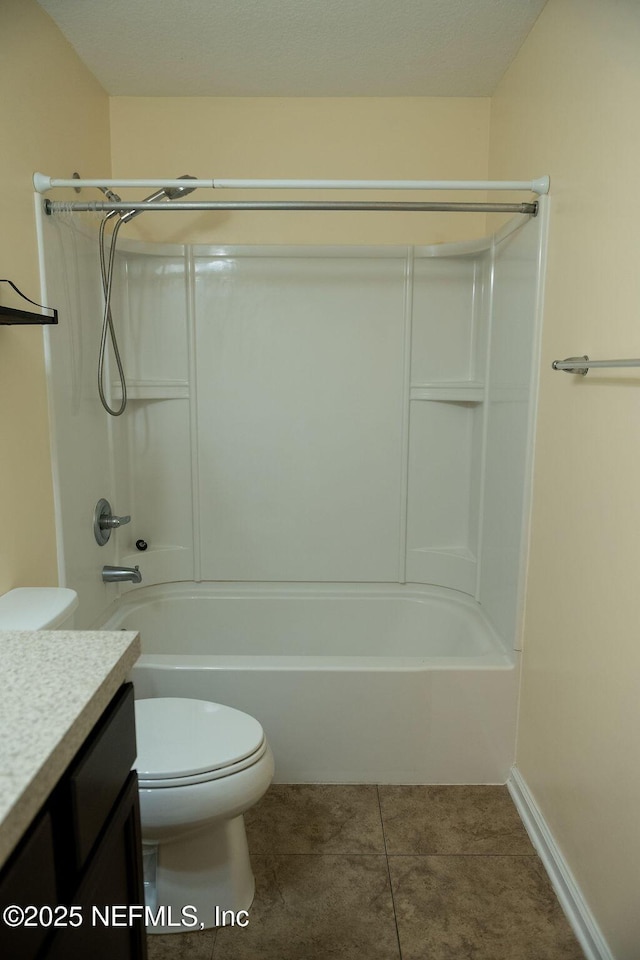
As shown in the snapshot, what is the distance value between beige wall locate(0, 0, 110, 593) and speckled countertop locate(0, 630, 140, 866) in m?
0.74

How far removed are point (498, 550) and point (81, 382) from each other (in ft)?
5.02

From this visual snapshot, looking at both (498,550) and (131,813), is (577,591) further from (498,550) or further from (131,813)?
(131,813)

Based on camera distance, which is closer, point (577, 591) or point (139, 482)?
point (577, 591)

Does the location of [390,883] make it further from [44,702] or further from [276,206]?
[276,206]

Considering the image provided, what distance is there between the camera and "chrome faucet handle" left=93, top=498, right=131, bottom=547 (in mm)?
2371

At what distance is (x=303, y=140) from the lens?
103 inches

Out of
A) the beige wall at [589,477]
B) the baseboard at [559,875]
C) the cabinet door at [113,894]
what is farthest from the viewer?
the baseboard at [559,875]

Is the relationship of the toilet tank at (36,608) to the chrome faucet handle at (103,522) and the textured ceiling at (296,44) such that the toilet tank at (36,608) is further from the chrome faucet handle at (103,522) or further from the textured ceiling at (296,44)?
the textured ceiling at (296,44)

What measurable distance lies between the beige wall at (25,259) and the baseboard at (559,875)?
1563 millimetres

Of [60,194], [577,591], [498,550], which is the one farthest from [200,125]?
[577,591]

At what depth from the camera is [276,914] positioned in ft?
5.48

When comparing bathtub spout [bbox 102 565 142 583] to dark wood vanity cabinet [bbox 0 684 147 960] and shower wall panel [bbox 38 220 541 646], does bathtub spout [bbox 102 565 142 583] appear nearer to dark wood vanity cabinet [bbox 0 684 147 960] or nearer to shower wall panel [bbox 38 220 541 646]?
shower wall panel [bbox 38 220 541 646]

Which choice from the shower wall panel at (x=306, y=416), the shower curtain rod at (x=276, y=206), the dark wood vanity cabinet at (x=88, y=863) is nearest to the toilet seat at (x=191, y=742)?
the dark wood vanity cabinet at (x=88, y=863)

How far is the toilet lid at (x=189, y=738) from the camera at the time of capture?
5.12 ft
